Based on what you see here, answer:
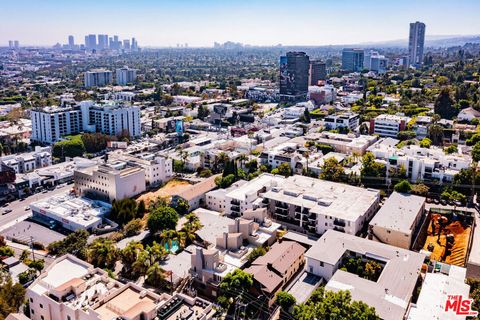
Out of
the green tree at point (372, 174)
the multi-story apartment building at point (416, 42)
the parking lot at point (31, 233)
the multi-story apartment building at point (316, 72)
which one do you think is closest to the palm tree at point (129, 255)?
the parking lot at point (31, 233)

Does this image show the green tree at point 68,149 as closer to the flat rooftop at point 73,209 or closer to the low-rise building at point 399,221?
the flat rooftop at point 73,209

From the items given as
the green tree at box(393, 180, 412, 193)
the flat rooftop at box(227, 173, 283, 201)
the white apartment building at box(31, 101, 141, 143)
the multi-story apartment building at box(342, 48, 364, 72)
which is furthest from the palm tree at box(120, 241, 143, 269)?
the multi-story apartment building at box(342, 48, 364, 72)

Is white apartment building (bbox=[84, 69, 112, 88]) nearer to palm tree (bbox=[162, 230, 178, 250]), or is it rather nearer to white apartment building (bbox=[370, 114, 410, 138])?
white apartment building (bbox=[370, 114, 410, 138])

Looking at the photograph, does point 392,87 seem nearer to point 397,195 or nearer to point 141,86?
point 397,195

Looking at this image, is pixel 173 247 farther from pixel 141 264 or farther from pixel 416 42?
pixel 416 42

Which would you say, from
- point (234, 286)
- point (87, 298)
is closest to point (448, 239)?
point (234, 286)

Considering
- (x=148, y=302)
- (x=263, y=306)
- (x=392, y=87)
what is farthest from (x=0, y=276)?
(x=392, y=87)

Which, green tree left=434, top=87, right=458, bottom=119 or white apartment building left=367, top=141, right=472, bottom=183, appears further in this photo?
green tree left=434, top=87, right=458, bottom=119
